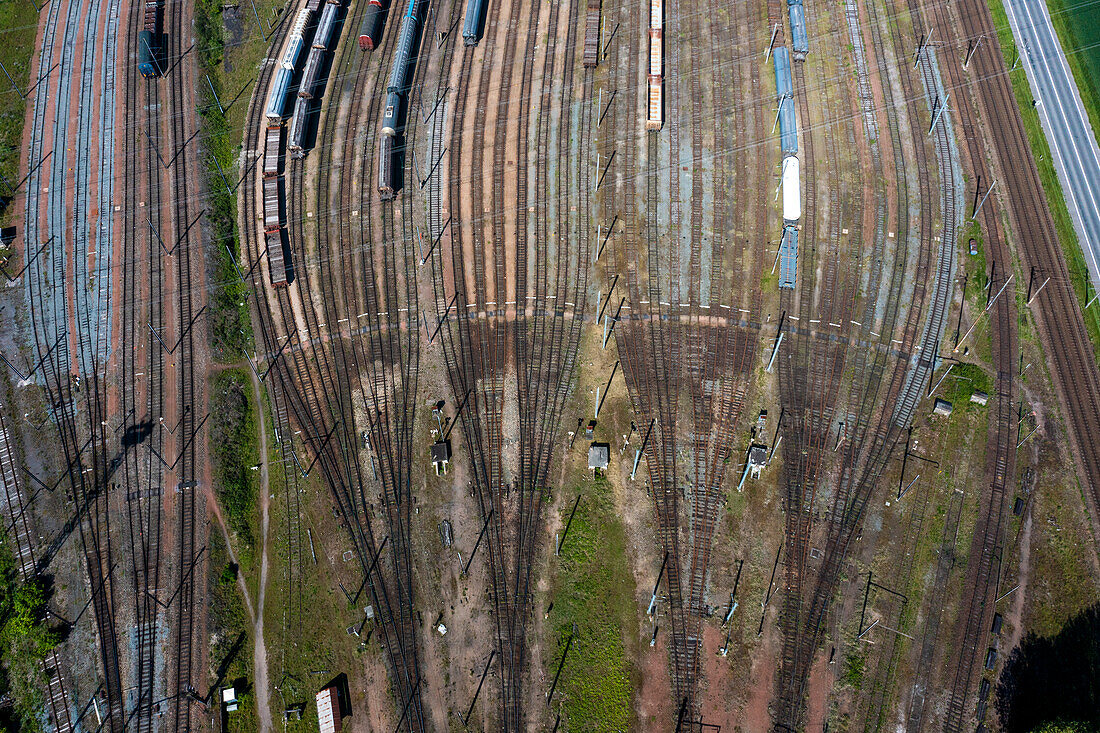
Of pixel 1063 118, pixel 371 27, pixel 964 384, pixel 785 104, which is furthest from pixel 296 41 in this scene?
pixel 1063 118

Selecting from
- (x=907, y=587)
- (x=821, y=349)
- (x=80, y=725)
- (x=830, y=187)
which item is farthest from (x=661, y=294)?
(x=80, y=725)

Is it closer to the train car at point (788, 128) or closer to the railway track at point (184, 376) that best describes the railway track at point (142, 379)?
the railway track at point (184, 376)

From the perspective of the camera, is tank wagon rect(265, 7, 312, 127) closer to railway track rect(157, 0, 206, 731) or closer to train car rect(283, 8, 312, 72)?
train car rect(283, 8, 312, 72)

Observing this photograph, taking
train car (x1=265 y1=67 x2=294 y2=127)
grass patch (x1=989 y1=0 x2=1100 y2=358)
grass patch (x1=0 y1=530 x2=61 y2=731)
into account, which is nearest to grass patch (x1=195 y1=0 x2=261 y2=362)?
train car (x1=265 y1=67 x2=294 y2=127)

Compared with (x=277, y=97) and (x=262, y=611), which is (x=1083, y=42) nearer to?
(x=277, y=97)

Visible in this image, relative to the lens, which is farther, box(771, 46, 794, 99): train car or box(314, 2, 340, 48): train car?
box(314, 2, 340, 48): train car

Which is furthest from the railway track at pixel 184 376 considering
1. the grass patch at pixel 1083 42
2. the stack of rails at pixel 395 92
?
the grass patch at pixel 1083 42

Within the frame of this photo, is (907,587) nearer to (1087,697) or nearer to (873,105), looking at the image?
(1087,697)
